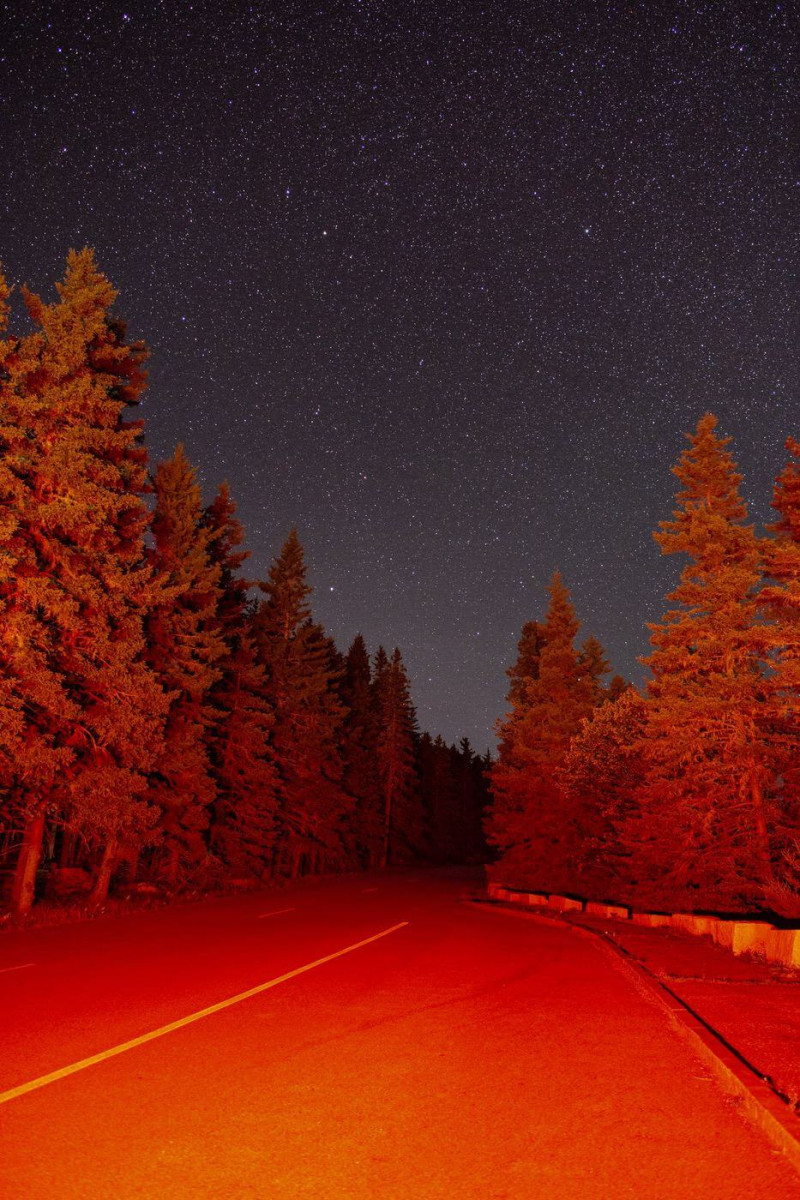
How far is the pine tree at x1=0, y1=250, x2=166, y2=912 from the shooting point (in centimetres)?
1914

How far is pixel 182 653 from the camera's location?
2931 centimetres

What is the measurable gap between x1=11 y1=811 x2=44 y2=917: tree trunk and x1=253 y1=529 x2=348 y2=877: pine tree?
24144mm

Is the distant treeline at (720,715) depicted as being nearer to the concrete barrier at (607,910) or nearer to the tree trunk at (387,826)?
the concrete barrier at (607,910)

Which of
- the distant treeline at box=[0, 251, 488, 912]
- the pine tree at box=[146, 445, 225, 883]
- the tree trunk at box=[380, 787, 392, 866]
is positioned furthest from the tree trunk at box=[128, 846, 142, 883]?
the tree trunk at box=[380, 787, 392, 866]

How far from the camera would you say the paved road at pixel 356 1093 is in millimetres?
4367

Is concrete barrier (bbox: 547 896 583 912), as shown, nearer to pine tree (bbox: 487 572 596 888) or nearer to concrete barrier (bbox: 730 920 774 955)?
pine tree (bbox: 487 572 596 888)

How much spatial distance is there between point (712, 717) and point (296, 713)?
29.1 m

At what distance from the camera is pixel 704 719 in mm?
24391

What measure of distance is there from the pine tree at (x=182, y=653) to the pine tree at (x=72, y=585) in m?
5.11

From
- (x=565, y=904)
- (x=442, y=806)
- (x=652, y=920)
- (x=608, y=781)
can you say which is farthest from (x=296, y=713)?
(x=442, y=806)

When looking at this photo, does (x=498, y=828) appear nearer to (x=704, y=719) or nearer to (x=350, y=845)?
(x=350, y=845)

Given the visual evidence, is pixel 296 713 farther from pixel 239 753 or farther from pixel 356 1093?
pixel 356 1093

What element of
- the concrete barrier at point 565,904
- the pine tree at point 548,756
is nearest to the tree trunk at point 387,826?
the pine tree at point 548,756

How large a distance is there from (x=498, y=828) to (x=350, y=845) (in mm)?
17362
